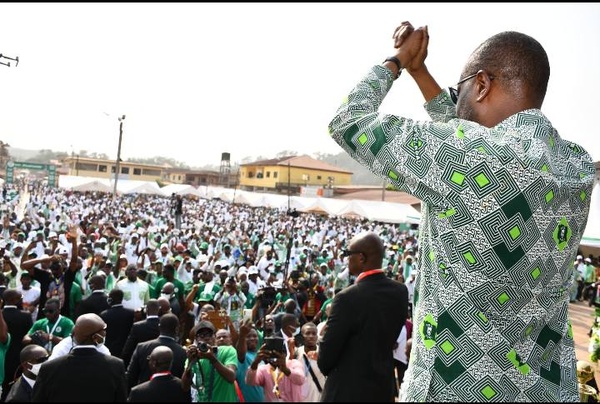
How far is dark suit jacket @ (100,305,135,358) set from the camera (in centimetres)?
661

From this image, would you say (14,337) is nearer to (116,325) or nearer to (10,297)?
(10,297)

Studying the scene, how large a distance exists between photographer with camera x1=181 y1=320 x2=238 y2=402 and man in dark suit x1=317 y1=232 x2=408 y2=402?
0.62 metres

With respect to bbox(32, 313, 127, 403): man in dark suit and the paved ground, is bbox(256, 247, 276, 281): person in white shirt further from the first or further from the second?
bbox(32, 313, 127, 403): man in dark suit

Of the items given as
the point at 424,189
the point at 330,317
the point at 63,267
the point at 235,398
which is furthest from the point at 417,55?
the point at 63,267

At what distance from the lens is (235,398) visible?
2203 mm

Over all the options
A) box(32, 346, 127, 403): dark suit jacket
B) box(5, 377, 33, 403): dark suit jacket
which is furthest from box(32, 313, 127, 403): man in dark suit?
box(5, 377, 33, 403): dark suit jacket

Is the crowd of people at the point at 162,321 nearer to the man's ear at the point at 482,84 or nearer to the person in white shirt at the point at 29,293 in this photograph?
the person in white shirt at the point at 29,293

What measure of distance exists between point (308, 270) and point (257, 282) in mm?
3210

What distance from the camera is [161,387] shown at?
230 cm

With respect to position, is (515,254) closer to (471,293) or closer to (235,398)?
(471,293)

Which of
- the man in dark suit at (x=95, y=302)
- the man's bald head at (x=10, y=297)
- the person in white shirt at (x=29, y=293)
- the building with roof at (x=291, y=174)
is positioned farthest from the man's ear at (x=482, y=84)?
the building with roof at (x=291, y=174)

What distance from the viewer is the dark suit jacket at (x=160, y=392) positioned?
2.15 meters

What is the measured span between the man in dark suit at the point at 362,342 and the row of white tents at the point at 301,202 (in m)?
15.8

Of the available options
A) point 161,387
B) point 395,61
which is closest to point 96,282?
point 161,387
